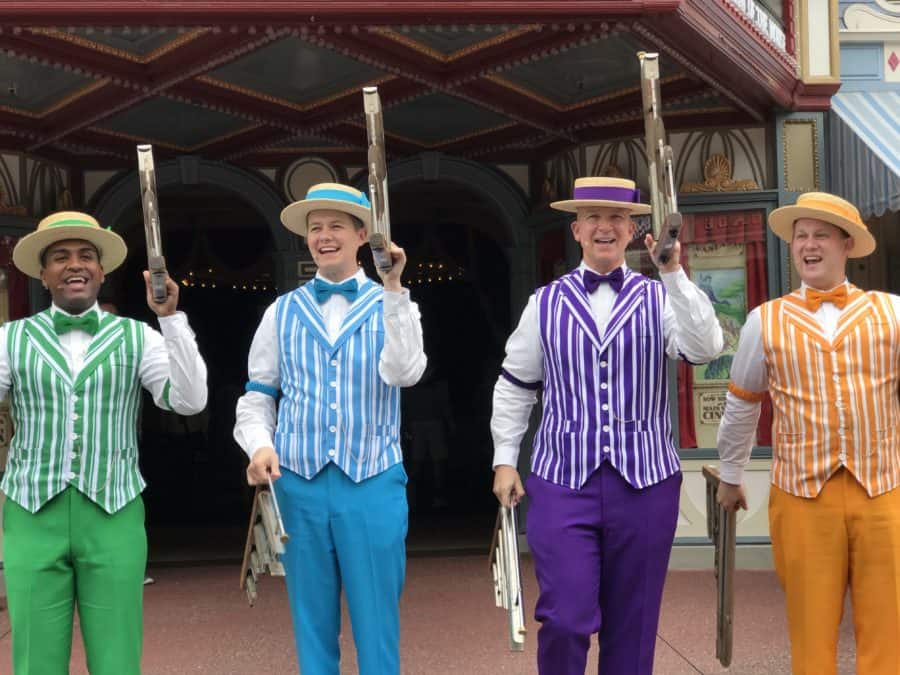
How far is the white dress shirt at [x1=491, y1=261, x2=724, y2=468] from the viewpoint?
3.62 metres

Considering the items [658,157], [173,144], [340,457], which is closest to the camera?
[658,157]

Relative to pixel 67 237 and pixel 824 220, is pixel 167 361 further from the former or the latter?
pixel 824 220

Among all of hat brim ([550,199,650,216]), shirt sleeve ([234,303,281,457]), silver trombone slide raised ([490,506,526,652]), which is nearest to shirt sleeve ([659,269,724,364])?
A: hat brim ([550,199,650,216])

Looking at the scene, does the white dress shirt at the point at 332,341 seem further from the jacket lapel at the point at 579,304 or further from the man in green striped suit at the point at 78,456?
the jacket lapel at the point at 579,304

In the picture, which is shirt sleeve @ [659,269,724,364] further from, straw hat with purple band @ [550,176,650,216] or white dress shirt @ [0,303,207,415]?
white dress shirt @ [0,303,207,415]

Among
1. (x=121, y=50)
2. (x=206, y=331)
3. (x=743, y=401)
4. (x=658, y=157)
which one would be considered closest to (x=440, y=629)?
(x=743, y=401)

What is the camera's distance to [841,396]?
3.74 m

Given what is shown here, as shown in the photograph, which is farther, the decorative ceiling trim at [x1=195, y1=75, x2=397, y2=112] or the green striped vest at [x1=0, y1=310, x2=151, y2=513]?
the decorative ceiling trim at [x1=195, y1=75, x2=397, y2=112]

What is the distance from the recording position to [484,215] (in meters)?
10.8

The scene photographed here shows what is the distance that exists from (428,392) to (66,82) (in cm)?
465

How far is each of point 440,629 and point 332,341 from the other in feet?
9.38

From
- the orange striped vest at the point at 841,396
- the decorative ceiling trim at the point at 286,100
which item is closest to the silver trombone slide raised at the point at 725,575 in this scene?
the orange striped vest at the point at 841,396

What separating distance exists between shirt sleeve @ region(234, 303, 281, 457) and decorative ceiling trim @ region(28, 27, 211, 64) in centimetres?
237

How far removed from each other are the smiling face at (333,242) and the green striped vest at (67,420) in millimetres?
649
